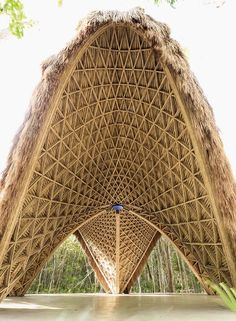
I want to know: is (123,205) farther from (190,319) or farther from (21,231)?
(190,319)

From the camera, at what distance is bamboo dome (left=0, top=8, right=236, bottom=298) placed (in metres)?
Answer: 4.35

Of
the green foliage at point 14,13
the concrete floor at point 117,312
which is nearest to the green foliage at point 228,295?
the concrete floor at point 117,312

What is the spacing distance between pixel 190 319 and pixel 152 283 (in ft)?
44.9

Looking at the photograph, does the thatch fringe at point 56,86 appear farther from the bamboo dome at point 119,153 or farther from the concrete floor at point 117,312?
the concrete floor at point 117,312

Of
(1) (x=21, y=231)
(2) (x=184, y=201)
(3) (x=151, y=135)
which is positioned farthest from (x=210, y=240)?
(1) (x=21, y=231)

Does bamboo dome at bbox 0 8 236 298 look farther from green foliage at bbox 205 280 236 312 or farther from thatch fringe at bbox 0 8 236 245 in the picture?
green foliage at bbox 205 280 236 312

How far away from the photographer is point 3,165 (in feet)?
14.6

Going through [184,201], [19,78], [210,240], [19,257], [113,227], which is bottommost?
[19,257]

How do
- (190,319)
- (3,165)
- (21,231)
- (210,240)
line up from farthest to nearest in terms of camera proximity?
(210,240)
(21,231)
(3,165)
(190,319)

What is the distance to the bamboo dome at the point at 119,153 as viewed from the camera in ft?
14.3

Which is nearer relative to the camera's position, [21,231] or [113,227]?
[21,231]

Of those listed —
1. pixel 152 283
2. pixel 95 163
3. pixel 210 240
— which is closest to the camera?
pixel 210 240

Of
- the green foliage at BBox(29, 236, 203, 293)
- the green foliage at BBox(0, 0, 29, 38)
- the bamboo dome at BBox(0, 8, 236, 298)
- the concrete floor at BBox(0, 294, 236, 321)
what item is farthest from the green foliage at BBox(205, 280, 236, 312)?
the green foliage at BBox(29, 236, 203, 293)

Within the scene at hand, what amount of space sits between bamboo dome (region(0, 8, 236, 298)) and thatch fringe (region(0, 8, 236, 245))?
0.01m
